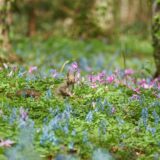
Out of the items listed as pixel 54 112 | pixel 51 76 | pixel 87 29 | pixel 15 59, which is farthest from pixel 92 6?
pixel 54 112

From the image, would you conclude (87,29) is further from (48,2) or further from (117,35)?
(48,2)

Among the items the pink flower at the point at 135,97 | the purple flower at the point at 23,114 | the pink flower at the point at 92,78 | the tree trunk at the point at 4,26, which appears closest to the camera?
the purple flower at the point at 23,114

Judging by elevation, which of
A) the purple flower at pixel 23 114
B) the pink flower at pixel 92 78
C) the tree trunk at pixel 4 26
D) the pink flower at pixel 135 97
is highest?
the tree trunk at pixel 4 26

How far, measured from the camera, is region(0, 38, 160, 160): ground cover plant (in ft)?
15.0

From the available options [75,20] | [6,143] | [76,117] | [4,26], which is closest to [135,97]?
[76,117]

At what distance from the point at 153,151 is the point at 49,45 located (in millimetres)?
11482

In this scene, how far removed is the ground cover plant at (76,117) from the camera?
458 cm

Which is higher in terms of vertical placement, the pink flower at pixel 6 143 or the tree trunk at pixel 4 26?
the tree trunk at pixel 4 26

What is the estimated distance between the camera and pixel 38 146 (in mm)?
4570

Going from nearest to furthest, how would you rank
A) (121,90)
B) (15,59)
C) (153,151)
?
(153,151)
(121,90)
(15,59)

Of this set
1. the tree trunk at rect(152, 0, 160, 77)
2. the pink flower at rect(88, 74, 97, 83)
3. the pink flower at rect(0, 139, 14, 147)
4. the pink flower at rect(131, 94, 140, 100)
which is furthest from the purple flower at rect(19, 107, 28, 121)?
the tree trunk at rect(152, 0, 160, 77)

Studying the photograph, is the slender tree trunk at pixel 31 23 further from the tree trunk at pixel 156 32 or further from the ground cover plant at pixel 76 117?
the ground cover plant at pixel 76 117

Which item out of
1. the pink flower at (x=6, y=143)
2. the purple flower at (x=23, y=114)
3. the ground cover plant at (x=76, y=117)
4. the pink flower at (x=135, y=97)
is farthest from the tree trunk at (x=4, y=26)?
the pink flower at (x=6, y=143)

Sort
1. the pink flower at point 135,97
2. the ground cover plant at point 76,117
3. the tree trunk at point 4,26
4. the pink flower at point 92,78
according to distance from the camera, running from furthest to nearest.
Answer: the tree trunk at point 4,26, the pink flower at point 92,78, the pink flower at point 135,97, the ground cover plant at point 76,117
